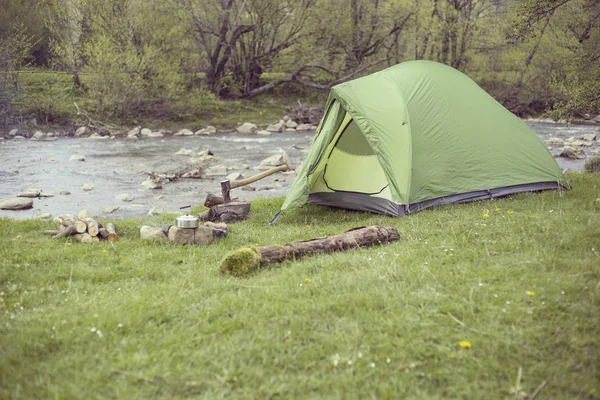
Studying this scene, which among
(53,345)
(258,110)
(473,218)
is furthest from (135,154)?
(53,345)

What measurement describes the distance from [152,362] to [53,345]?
740 millimetres

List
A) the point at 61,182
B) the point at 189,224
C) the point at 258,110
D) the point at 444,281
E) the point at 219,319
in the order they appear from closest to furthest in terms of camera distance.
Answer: the point at 219,319 < the point at 444,281 < the point at 189,224 < the point at 61,182 < the point at 258,110

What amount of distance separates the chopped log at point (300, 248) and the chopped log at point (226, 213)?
2.61 meters

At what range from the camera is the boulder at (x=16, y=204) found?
9.99 meters

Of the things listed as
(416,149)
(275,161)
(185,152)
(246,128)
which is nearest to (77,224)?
(416,149)

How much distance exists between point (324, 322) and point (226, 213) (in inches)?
178

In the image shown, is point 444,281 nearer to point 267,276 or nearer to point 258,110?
point 267,276

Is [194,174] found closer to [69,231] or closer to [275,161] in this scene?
[275,161]

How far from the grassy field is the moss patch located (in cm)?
11

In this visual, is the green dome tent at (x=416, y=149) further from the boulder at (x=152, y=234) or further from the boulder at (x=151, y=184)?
the boulder at (x=151, y=184)

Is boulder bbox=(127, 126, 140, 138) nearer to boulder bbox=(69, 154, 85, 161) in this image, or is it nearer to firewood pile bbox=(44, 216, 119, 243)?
boulder bbox=(69, 154, 85, 161)

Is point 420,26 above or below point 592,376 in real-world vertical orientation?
above

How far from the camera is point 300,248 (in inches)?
213

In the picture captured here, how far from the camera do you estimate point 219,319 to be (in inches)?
150
